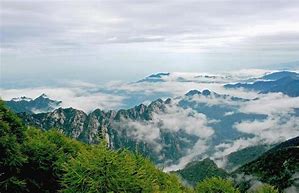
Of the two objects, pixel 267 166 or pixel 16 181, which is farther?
pixel 267 166

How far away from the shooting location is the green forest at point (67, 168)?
29547 mm

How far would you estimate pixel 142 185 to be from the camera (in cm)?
3130

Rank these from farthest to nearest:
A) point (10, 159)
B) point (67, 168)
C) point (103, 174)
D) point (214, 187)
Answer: point (214, 187) → point (10, 159) → point (67, 168) → point (103, 174)

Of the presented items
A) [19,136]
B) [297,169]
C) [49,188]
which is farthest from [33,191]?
[297,169]

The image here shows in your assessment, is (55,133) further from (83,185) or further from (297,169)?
(297,169)

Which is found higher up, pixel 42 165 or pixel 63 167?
pixel 63 167

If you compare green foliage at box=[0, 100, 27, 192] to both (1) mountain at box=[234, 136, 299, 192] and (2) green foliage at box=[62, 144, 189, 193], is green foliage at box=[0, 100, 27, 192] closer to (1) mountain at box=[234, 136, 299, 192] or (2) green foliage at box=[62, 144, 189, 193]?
(2) green foliage at box=[62, 144, 189, 193]

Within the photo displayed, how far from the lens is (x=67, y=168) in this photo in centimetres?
3097

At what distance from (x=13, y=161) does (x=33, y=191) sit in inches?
162

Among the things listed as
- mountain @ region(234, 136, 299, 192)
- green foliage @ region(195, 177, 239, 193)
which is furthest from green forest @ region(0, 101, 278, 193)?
mountain @ region(234, 136, 299, 192)

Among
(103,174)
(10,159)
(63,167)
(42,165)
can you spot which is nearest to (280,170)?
(42,165)

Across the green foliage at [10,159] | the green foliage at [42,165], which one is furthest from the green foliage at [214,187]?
the green foliage at [10,159]

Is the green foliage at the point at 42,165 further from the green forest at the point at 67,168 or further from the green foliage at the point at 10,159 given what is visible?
the green foliage at the point at 10,159

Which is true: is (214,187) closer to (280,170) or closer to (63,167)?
(63,167)
